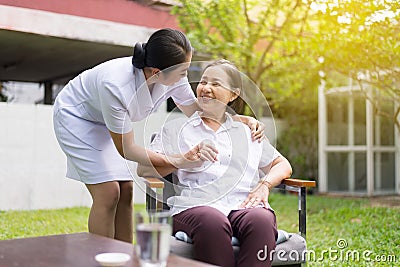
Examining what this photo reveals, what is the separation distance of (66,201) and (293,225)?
2742mm

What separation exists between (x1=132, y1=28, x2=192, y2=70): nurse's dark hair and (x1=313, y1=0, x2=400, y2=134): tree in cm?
274

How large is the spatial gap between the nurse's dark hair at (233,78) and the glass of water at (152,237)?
1370 millimetres

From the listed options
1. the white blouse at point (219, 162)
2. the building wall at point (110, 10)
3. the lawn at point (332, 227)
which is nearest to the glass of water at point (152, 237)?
the white blouse at point (219, 162)

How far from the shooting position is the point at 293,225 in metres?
4.98

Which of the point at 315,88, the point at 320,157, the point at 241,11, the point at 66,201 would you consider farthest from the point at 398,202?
the point at 66,201

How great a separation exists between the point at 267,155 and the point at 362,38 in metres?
2.63

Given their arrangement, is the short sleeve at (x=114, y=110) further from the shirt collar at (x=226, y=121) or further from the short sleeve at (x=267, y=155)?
the short sleeve at (x=267, y=155)

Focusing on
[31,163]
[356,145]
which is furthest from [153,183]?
[356,145]

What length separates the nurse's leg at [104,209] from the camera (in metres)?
2.40

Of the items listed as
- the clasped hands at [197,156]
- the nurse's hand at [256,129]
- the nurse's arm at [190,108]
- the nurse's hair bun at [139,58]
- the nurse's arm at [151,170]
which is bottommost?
the nurse's arm at [151,170]

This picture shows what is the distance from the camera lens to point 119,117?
86.4 inches

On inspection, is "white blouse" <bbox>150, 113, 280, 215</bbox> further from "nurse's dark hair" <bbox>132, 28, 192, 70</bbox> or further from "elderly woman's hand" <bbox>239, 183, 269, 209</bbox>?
"nurse's dark hair" <bbox>132, 28, 192, 70</bbox>

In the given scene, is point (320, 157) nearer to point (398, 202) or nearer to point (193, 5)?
point (398, 202)

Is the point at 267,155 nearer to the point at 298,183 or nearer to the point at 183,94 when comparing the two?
the point at 298,183
